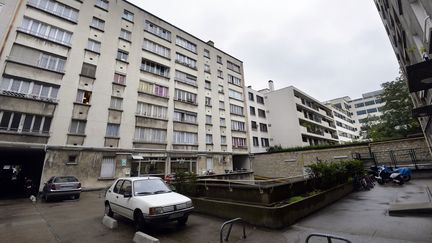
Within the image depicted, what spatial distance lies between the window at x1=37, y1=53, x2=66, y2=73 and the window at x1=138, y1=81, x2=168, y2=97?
7.11 m

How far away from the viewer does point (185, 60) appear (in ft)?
92.9

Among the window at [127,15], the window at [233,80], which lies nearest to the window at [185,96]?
the window at [233,80]

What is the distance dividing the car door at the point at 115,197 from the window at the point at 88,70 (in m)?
15.0

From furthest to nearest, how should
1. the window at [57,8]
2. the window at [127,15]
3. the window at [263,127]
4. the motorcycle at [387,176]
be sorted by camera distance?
the window at [263,127] → the window at [127,15] → the window at [57,8] → the motorcycle at [387,176]

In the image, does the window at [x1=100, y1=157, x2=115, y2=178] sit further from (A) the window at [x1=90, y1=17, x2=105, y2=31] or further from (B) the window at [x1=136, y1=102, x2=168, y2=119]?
(A) the window at [x1=90, y1=17, x2=105, y2=31]

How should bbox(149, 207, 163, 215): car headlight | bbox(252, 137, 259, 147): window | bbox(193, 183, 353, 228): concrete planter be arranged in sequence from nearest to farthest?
bbox(149, 207, 163, 215): car headlight
bbox(193, 183, 353, 228): concrete planter
bbox(252, 137, 259, 147): window

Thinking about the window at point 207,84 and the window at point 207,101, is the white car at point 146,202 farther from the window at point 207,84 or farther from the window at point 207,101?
the window at point 207,84

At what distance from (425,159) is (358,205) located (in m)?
15.0

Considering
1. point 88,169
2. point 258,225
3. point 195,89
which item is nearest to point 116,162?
point 88,169

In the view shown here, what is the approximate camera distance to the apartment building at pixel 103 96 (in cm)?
1529

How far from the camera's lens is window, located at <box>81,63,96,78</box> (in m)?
18.5

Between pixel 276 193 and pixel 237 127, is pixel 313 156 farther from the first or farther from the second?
pixel 276 193

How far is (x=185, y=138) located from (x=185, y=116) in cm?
296

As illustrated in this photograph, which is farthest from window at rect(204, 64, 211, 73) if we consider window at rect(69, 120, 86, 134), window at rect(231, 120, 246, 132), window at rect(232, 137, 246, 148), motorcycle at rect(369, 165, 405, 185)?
motorcycle at rect(369, 165, 405, 185)
